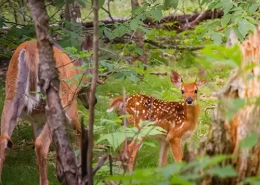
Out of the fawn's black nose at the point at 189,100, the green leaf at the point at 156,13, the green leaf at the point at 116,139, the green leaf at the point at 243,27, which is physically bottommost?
the fawn's black nose at the point at 189,100

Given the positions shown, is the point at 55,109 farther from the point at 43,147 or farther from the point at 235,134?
the point at 43,147

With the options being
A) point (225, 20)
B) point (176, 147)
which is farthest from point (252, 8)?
point (176, 147)

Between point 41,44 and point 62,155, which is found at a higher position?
point 41,44

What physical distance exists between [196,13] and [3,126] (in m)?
9.87

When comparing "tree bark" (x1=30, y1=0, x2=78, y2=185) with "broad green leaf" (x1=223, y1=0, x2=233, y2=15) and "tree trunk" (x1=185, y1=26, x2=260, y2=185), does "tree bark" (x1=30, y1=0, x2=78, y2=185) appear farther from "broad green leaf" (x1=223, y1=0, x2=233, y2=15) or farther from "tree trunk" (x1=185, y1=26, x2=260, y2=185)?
"broad green leaf" (x1=223, y1=0, x2=233, y2=15)

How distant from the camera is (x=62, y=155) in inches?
137

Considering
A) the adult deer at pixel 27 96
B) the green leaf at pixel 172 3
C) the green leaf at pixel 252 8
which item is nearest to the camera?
the adult deer at pixel 27 96

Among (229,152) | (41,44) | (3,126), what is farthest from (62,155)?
(3,126)

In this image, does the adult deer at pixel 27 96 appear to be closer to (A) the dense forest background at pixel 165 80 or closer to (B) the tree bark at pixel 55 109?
(A) the dense forest background at pixel 165 80

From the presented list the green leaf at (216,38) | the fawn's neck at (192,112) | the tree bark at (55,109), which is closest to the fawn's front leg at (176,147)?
the fawn's neck at (192,112)

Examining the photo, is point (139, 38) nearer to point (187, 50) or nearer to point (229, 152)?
point (187, 50)

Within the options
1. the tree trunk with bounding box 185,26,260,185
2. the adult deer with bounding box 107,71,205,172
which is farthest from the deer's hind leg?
the tree trunk with bounding box 185,26,260,185

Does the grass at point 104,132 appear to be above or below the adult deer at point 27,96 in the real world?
below

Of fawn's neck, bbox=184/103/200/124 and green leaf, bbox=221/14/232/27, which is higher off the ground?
green leaf, bbox=221/14/232/27
